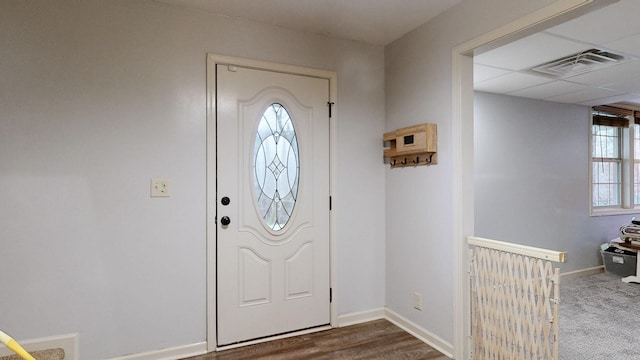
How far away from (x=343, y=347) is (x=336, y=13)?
8.02 feet

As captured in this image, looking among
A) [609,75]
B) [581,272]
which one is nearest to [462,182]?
[609,75]

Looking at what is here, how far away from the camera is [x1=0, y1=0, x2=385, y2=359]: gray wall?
2.02 m

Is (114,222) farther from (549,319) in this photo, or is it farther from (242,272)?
(549,319)

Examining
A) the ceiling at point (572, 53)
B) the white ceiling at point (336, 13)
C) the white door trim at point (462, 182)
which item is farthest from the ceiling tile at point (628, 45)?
the white ceiling at point (336, 13)

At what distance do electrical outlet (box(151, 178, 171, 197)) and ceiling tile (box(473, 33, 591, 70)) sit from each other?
8.90 feet

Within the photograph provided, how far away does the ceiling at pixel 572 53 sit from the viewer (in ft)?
7.59

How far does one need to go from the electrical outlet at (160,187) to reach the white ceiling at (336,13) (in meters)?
1.22

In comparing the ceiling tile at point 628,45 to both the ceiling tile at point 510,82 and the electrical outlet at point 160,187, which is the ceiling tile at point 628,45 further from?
the electrical outlet at point 160,187

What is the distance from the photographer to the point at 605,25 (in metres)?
2.34

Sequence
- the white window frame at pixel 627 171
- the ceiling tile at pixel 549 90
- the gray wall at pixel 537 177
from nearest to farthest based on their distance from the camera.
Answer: the ceiling tile at pixel 549 90 → the gray wall at pixel 537 177 → the white window frame at pixel 627 171

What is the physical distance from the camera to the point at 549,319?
1.78 m

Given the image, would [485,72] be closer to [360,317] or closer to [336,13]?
[336,13]

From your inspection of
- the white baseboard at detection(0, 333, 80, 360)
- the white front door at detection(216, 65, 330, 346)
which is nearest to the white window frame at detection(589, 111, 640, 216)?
the white front door at detection(216, 65, 330, 346)

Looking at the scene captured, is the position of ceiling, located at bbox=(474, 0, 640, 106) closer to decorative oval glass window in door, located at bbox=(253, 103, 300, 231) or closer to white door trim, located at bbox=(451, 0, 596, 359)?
white door trim, located at bbox=(451, 0, 596, 359)
